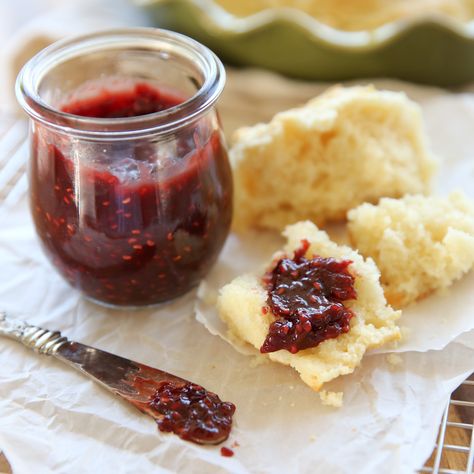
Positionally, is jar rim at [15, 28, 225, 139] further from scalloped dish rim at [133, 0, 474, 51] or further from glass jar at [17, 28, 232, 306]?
scalloped dish rim at [133, 0, 474, 51]

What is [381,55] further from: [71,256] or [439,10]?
[71,256]

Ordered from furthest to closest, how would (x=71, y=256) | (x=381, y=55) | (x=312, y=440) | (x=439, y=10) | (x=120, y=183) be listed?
(x=439, y=10)
(x=381, y=55)
(x=71, y=256)
(x=120, y=183)
(x=312, y=440)

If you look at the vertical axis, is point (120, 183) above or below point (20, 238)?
above

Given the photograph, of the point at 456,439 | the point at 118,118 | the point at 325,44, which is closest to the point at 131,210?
the point at 118,118

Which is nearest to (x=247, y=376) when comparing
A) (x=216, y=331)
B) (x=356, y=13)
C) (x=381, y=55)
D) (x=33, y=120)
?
(x=216, y=331)

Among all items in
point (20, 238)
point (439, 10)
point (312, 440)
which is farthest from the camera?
point (439, 10)

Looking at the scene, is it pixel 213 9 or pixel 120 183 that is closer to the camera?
pixel 120 183

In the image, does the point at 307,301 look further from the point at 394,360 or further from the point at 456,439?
the point at 456,439

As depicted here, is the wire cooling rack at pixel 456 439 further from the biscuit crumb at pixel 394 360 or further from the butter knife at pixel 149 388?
the butter knife at pixel 149 388
